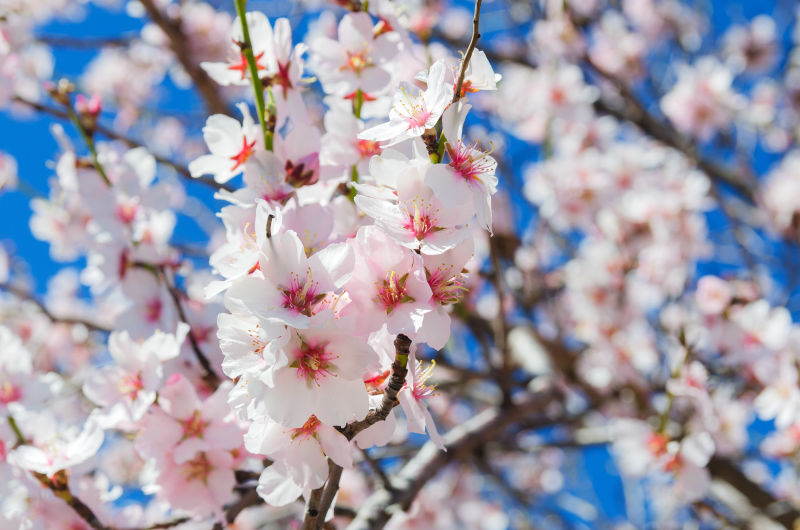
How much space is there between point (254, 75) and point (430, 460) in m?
1.06

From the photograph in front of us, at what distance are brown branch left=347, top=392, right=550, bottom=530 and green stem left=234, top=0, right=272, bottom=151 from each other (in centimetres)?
76

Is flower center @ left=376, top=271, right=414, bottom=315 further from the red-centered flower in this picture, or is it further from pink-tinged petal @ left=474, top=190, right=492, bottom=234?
the red-centered flower

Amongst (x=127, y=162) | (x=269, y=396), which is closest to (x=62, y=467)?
(x=269, y=396)

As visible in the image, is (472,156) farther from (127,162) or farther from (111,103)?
(111,103)

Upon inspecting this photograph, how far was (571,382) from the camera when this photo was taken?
3129 mm

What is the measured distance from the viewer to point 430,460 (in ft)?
5.34

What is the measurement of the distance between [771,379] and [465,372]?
3.81ft

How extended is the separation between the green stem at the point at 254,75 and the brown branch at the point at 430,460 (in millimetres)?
762

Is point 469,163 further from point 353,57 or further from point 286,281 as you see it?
point 353,57

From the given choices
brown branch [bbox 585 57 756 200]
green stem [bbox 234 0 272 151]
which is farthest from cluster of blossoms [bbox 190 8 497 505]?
brown branch [bbox 585 57 756 200]

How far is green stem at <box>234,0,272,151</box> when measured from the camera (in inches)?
42.8

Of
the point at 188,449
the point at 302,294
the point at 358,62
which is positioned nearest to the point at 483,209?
the point at 302,294

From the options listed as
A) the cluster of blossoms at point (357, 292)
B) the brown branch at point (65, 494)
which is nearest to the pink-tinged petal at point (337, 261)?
the cluster of blossoms at point (357, 292)

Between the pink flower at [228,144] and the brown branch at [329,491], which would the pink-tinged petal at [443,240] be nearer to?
the brown branch at [329,491]
